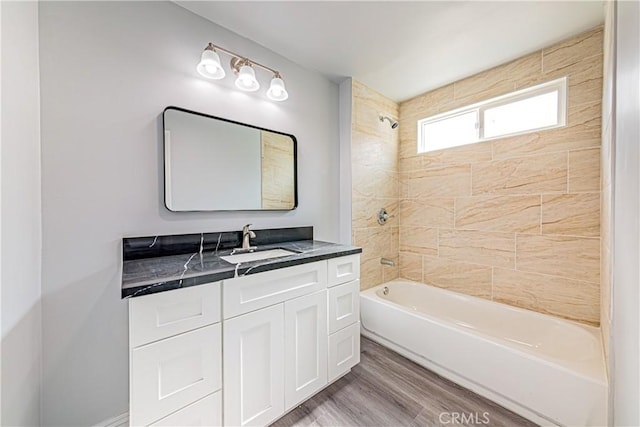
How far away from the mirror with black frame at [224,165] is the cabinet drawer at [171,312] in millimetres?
664

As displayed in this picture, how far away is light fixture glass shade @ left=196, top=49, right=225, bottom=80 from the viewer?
4.57 ft

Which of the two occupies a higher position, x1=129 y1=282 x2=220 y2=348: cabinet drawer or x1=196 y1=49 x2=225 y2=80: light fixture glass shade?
x1=196 y1=49 x2=225 y2=80: light fixture glass shade

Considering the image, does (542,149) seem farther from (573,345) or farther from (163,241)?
(163,241)

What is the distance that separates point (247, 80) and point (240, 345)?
161 cm

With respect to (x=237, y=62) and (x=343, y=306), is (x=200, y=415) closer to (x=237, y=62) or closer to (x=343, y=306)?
(x=343, y=306)

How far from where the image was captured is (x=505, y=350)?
139 centimetres

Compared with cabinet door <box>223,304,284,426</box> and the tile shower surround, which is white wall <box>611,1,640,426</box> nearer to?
cabinet door <box>223,304,284,426</box>

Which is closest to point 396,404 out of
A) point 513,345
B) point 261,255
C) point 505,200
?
point 513,345

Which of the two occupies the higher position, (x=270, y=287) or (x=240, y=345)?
(x=270, y=287)

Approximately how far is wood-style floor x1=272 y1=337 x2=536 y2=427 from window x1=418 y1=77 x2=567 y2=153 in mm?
2001

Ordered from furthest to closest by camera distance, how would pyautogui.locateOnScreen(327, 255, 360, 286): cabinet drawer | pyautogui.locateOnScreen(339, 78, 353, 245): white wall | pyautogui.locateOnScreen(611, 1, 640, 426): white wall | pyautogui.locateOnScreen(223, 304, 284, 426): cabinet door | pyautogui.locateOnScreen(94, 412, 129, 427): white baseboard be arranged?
1. pyautogui.locateOnScreen(339, 78, 353, 245): white wall
2. pyautogui.locateOnScreen(327, 255, 360, 286): cabinet drawer
3. pyautogui.locateOnScreen(94, 412, 129, 427): white baseboard
4. pyautogui.locateOnScreen(223, 304, 284, 426): cabinet door
5. pyautogui.locateOnScreen(611, 1, 640, 426): white wall

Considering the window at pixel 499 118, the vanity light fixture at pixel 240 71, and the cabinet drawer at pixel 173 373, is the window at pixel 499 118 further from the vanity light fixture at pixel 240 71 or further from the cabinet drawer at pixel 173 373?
the cabinet drawer at pixel 173 373

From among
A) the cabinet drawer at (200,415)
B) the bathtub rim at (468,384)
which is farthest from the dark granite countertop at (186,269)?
the bathtub rim at (468,384)

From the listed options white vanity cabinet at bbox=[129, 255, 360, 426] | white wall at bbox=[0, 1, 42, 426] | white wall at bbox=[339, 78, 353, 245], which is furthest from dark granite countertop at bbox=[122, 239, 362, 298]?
white wall at bbox=[339, 78, 353, 245]
